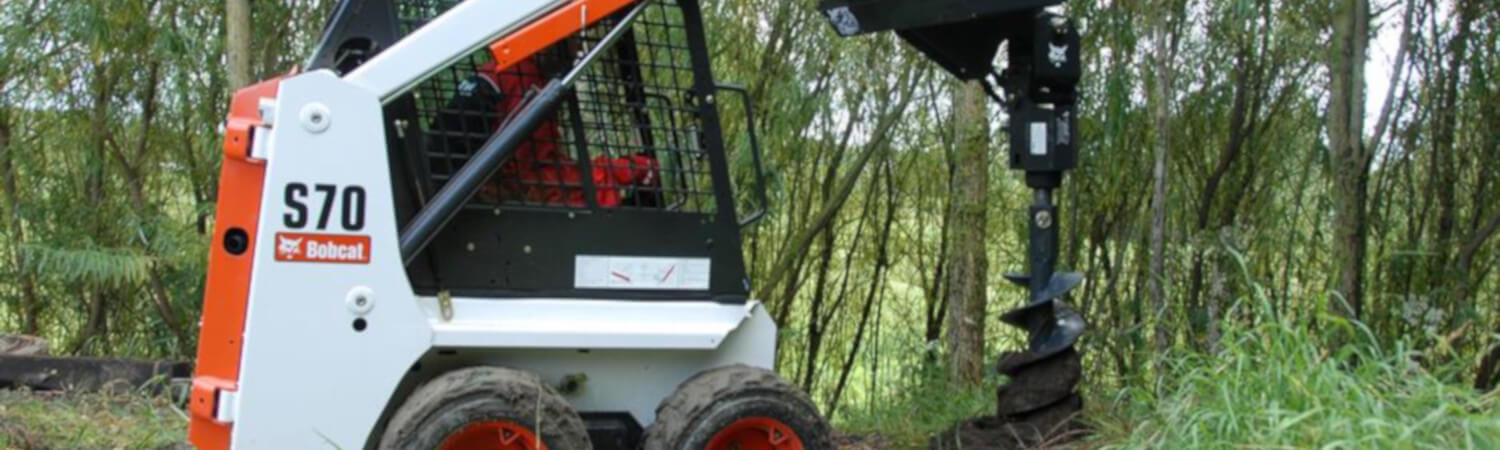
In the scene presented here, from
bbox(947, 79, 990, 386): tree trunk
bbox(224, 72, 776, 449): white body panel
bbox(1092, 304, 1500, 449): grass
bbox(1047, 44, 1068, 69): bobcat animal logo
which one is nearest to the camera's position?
bbox(1092, 304, 1500, 449): grass

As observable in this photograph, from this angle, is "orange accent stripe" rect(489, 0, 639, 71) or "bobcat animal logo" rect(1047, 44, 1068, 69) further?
"bobcat animal logo" rect(1047, 44, 1068, 69)

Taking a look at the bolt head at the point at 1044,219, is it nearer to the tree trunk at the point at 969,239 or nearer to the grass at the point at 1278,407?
the grass at the point at 1278,407

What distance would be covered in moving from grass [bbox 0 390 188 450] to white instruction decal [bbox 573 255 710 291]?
5.79 feet

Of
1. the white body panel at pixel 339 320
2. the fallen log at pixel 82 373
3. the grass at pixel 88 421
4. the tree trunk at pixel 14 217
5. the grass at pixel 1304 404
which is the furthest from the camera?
the tree trunk at pixel 14 217

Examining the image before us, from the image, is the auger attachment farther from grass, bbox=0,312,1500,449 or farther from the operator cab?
the operator cab

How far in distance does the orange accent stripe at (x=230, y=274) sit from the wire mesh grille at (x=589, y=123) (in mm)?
438

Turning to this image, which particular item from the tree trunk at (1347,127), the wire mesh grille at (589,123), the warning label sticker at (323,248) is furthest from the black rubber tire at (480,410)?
the tree trunk at (1347,127)

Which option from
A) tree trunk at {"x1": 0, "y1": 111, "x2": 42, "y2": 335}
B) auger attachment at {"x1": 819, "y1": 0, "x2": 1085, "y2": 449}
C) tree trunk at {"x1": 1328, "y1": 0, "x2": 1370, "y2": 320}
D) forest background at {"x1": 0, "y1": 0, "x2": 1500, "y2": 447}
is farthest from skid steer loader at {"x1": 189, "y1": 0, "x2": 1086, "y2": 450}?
tree trunk at {"x1": 0, "y1": 111, "x2": 42, "y2": 335}

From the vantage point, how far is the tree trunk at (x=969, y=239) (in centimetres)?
650

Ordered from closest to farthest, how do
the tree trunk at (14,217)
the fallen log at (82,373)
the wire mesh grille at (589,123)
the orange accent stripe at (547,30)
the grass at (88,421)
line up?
the orange accent stripe at (547,30)
the wire mesh grille at (589,123)
the grass at (88,421)
the fallen log at (82,373)
the tree trunk at (14,217)

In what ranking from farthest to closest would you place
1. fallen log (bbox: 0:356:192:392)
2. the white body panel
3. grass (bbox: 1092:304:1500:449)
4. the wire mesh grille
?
fallen log (bbox: 0:356:192:392)
the wire mesh grille
the white body panel
grass (bbox: 1092:304:1500:449)

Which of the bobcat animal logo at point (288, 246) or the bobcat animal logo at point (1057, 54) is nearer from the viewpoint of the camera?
the bobcat animal logo at point (288, 246)

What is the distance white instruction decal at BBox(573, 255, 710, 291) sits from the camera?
3.97 meters

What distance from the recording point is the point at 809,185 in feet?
27.6
